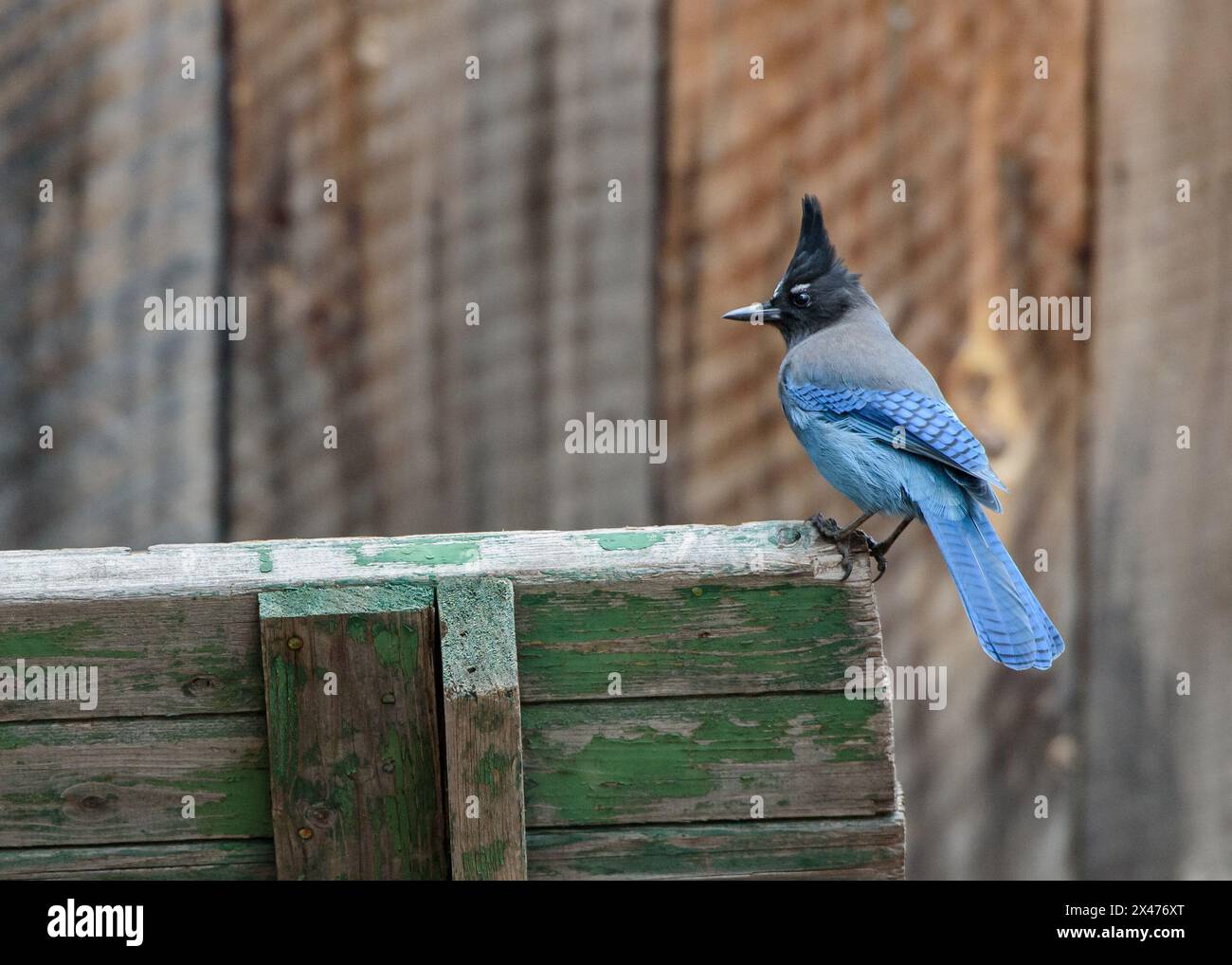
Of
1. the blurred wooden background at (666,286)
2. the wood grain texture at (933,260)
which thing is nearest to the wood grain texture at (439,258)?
the blurred wooden background at (666,286)

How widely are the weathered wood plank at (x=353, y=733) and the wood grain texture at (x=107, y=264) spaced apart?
4.53 ft

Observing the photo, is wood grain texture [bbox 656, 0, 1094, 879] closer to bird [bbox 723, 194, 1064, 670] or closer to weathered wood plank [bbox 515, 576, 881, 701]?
bird [bbox 723, 194, 1064, 670]

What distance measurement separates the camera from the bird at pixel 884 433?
2.41m

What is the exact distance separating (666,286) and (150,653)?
1605 millimetres

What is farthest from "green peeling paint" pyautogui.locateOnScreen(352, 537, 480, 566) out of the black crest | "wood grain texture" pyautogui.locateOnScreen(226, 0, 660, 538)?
the black crest

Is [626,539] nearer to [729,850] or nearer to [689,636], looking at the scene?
[689,636]

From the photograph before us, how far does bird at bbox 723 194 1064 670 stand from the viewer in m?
2.41

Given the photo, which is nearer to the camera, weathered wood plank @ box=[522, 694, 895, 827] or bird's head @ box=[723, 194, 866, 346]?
weathered wood plank @ box=[522, 694, 895, 827]

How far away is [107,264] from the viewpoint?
284cm

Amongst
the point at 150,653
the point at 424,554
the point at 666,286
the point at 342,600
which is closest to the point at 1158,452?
the point at 666,286

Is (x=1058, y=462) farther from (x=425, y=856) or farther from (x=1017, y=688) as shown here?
(x=425, y=856)

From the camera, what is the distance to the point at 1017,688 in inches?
117

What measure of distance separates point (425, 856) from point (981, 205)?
199 cm

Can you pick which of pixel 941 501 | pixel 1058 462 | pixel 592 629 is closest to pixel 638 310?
pixel 941 501
